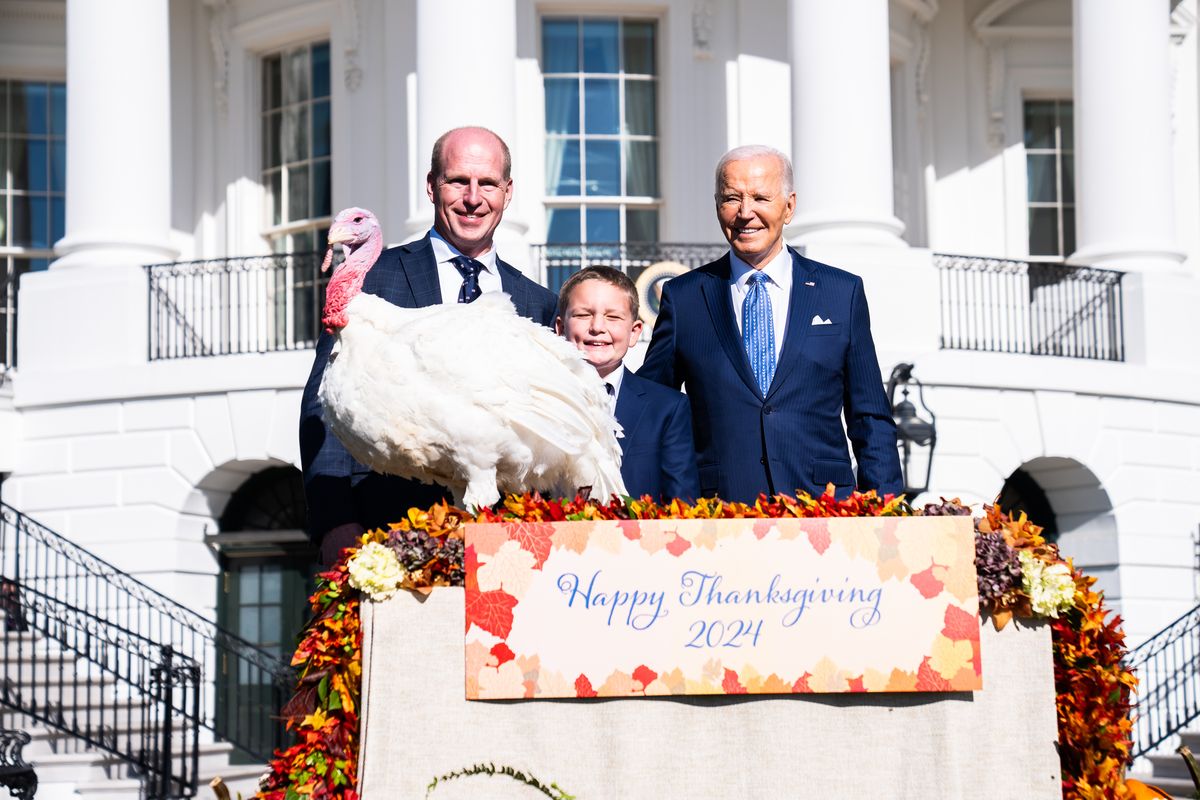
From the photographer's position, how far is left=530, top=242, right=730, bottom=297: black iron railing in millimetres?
19891

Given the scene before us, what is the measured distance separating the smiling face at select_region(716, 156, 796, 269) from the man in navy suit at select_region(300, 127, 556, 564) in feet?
2.15

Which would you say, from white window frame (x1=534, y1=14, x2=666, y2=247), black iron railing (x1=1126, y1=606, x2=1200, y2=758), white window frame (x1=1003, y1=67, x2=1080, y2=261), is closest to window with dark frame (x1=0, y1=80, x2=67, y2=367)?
white window frame (x1=534, y1=14, x2=666, y2=247)

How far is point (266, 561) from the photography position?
2056cm

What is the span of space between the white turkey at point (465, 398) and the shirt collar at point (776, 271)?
849 millimetres

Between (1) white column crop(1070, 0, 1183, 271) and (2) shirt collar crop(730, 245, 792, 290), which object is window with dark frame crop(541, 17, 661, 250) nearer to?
(1) white column crop(1070, 0, 1183, 271)

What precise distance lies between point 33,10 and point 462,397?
2069 centimetres

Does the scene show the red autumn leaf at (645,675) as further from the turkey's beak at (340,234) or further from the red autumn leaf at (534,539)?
the turkey's beak at (340,234)

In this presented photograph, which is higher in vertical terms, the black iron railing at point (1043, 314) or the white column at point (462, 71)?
the white column at point (462, 71)

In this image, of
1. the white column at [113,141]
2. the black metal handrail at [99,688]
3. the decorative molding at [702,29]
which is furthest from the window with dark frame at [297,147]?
the black metal handrail at [99,688]

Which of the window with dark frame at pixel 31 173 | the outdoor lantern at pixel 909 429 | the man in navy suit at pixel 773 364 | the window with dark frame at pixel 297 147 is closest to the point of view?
the man in navy suit at pixel 773 364

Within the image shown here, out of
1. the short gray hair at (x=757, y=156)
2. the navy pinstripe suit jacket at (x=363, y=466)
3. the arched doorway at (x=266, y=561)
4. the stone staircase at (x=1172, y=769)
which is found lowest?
the stone staircase at (x=1172, y=769)

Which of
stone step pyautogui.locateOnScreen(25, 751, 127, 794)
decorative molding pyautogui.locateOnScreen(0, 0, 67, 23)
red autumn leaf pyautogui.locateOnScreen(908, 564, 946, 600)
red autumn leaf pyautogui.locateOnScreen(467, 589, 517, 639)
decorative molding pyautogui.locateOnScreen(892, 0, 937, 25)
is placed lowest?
stone step pyautogui.locateOnScreen(25, 751, 127, 794)

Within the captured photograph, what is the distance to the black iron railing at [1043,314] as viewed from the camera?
20391mm

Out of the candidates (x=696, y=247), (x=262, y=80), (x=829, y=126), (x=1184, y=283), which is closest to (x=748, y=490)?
(x=829, y=126)
